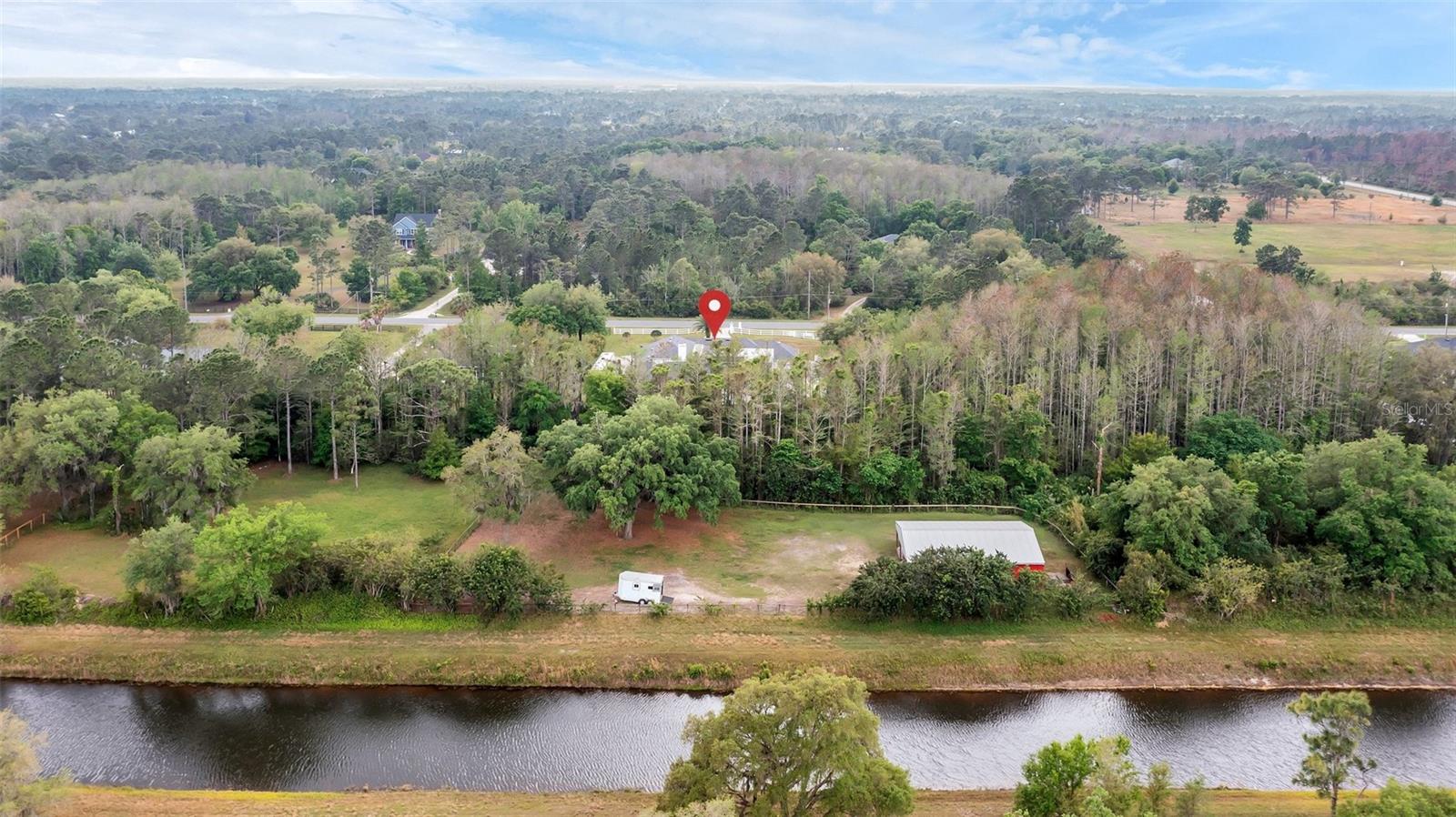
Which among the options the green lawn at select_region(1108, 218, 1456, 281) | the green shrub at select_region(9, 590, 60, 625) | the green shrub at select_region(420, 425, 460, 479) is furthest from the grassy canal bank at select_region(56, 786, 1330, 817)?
the green lawn at select_region(1108, 218, 1456, 281)

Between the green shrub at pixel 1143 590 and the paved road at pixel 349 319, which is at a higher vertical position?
the paved road at pixel 349 319

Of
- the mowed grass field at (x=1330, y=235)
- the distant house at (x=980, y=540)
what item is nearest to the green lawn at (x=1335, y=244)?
the mowed grass field at (x=1330, y=235)

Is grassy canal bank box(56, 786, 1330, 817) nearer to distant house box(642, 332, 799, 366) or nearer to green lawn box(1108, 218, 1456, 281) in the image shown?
distant house box(642, 332, 799, 366)

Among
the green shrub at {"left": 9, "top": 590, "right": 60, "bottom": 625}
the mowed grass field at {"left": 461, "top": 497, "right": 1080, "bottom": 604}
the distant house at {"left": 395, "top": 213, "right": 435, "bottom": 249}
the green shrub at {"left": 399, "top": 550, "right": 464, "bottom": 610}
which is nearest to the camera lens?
the green shrub at {"left": 9, "top": 590, "right": 60, "bottom": 625}

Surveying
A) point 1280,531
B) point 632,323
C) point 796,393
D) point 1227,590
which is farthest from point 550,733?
point 632,323

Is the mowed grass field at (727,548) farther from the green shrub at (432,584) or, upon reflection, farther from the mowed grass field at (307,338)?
the mowed grass field at (307,338)

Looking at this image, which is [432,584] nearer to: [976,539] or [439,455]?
[439,455]

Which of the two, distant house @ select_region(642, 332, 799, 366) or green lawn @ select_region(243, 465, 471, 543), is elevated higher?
distant house @ select_region(642, 332, 799, 366)
